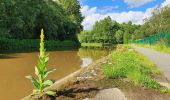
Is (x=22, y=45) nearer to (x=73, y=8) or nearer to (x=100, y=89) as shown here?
(x=100, y=89)

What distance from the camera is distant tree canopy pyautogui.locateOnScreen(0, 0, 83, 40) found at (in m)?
48.6

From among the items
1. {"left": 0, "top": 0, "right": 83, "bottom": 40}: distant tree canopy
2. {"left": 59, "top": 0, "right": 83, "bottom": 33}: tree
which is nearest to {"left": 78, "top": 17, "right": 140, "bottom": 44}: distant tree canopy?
{"left": 59, "top": 0, "right": 83, "bottom": 33}: tree

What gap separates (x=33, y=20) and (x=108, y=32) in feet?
308

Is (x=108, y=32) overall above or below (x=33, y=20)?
below

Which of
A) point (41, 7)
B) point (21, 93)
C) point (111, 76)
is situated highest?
point (41, 7)

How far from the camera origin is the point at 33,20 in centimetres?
5725

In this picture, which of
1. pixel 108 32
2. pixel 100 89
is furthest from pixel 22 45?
pixel 108 32

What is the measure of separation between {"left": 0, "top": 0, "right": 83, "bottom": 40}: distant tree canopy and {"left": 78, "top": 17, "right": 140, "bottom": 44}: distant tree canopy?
188ft

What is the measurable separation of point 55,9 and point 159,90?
67753mm

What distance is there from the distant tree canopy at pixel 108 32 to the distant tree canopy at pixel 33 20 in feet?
188

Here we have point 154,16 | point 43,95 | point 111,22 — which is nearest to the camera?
point 43,95

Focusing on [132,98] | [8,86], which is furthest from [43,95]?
[8,86]

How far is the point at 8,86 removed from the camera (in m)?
12.6

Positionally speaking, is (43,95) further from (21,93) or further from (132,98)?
(21,93)
